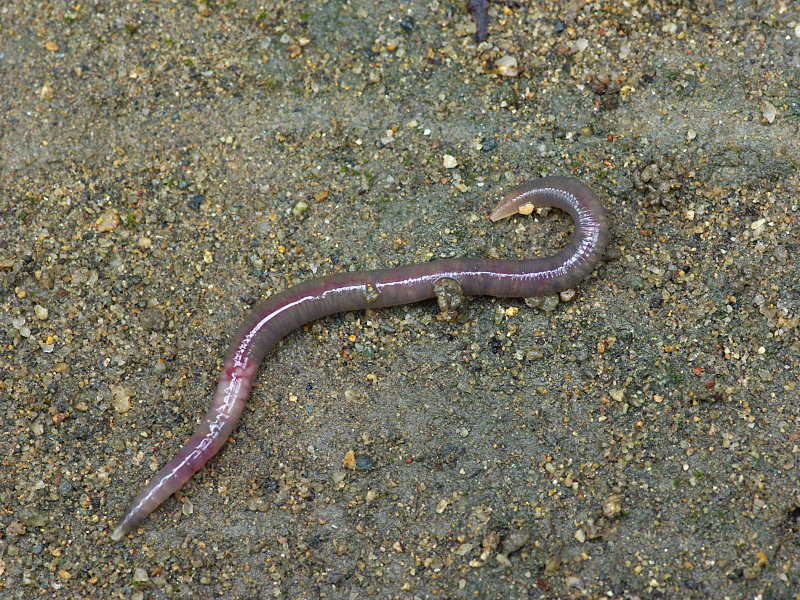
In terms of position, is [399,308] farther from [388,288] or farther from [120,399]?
[120,399]

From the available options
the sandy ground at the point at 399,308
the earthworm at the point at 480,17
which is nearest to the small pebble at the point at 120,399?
the sandy ground at the point at 399,308

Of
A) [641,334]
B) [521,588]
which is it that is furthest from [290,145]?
[521,588]

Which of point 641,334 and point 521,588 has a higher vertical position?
point 641,334

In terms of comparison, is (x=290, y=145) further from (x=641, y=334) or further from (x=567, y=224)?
(x=641, y=334)

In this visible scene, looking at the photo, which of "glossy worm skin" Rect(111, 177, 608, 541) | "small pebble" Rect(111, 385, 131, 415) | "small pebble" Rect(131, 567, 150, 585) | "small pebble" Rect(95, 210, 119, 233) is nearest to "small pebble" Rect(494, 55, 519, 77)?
"glossy worm skin" Rect(111, 177, 608, 541)

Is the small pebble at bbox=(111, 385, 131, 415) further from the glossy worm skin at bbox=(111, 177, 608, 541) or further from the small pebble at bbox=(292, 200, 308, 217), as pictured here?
the small pebble at bbox=(292, 200, 308, 217)
